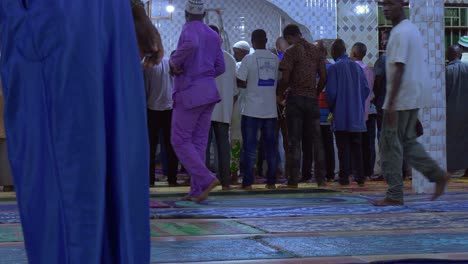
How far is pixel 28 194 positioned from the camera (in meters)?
2.35

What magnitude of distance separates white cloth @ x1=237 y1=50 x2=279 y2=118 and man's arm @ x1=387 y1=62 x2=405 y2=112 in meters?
2.73

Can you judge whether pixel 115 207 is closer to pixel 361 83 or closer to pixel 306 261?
pixel 306 261

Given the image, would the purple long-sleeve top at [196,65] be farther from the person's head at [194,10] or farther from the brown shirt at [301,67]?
the brown shirt at [301,67]

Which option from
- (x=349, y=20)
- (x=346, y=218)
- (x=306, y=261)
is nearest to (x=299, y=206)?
(x=346, y=218)

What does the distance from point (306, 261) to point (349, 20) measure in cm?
1096

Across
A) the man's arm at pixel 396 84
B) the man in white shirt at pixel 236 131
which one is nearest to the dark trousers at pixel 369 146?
the man in white shirt at pixel 236 131

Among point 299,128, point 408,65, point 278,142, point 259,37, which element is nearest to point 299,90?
point 299,128

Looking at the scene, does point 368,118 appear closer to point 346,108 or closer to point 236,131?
point 346,108

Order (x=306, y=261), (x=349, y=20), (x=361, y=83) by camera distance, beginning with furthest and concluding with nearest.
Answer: (x=349, y=20)
(x=361, y=83)
(x=306, y=261)

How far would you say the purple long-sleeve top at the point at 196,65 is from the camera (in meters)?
7.35

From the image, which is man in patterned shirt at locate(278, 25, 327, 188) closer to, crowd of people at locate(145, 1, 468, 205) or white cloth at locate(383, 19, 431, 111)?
crowd of people at locate(145, 1, 468, 205)

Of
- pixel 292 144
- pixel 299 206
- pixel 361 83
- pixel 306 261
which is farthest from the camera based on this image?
pixel 361 83

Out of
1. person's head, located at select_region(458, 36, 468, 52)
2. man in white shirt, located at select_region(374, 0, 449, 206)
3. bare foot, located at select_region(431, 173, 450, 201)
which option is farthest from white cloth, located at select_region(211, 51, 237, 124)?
person's head, located at select_region(458, 36, 468, 52)

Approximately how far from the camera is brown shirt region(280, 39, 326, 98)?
9.21 meters
